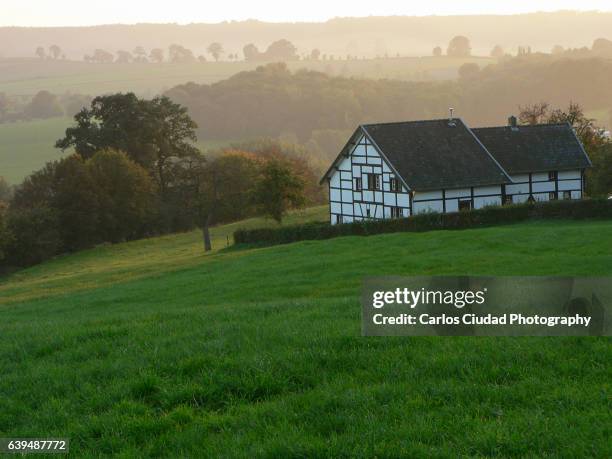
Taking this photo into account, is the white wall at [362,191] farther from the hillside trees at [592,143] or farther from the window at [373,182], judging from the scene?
the hillside trees at [592,143]

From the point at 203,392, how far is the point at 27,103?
641 ft

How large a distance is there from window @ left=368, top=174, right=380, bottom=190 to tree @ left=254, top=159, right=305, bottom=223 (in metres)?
5.70

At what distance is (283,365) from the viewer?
9.41 meters

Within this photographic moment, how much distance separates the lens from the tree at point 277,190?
5866 centimetres

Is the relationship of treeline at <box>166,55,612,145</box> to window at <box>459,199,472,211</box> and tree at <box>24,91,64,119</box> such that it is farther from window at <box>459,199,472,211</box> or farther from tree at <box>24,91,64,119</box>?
window at <box>459,199,472,211</box>

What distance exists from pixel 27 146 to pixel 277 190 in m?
96.4

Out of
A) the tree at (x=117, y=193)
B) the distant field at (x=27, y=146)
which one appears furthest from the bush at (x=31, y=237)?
the distant field at (x=27, y=146)

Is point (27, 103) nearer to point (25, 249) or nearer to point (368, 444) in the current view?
point (25, 249)

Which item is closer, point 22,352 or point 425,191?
point 22,352

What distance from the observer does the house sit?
53.3 m

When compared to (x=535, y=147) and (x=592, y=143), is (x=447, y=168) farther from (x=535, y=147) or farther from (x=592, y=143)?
(x=592, y=143)

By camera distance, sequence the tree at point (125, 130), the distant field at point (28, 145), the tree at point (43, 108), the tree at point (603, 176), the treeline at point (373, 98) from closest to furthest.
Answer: the tree at point (603, 176) → the tree at point (125, 130) → the distant field at point (28, 145) → the treeline at point (373, 98) → the tree at point (43, 108)

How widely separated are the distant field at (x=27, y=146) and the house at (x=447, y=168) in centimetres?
7208

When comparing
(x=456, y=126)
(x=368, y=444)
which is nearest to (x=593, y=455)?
(x=368, y=444)
